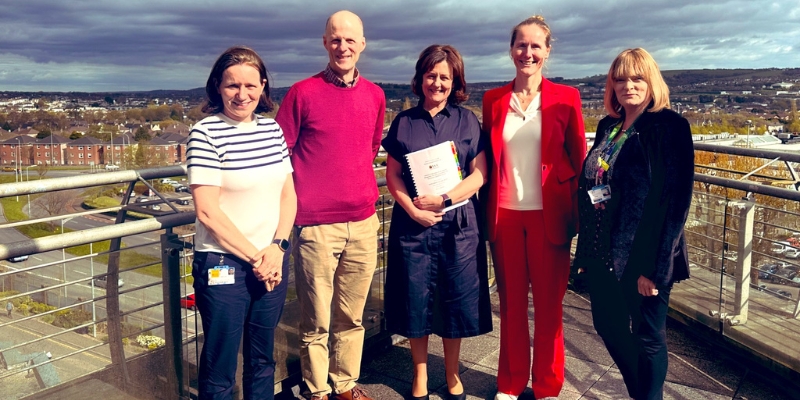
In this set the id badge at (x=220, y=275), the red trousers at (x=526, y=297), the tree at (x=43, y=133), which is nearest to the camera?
the id badge at (x=220, y=275)

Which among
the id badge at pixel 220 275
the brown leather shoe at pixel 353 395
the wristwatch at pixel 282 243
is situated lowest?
the brown leather shoe at pixel 353 395

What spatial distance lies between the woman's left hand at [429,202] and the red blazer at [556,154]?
10.4 inches

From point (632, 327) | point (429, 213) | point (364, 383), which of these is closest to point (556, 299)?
point (632, 327)

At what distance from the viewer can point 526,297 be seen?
2934mm

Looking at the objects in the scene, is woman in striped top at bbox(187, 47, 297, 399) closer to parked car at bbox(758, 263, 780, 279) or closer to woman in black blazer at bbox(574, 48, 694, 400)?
woman in black blazer at bbox(574, 48, 694, 400)

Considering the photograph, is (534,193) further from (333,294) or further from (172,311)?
(172,311)

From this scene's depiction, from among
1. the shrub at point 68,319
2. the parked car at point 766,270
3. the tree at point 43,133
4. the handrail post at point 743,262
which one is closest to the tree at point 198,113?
the shrub at point 68,319

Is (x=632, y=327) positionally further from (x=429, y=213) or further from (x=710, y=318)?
(x=710, y=318)

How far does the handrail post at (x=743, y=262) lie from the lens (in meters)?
3.48

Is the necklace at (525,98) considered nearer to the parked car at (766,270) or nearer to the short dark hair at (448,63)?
the short dark hair at (448,63)

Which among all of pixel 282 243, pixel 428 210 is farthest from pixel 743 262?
pixel 282 243

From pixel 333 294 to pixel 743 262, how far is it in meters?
2.32

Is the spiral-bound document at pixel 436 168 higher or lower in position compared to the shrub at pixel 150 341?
higher

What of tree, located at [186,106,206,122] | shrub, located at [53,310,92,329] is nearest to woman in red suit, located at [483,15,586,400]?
tree, located at [186,106,206,122]
